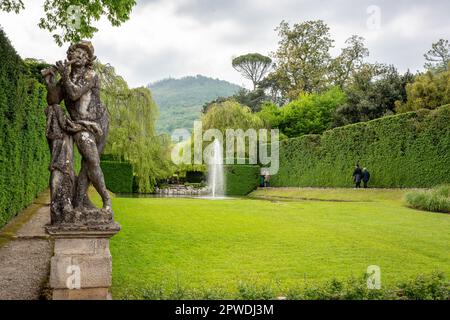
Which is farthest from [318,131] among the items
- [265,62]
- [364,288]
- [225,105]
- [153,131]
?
[364,288]

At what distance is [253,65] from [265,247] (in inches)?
2438

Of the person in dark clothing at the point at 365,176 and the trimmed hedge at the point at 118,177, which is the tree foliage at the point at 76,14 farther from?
the trimmed hedge at the point at 118,177

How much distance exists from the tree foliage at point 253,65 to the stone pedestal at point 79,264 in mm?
63861

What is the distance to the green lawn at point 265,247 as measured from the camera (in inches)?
267

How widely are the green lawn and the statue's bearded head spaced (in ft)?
9.35

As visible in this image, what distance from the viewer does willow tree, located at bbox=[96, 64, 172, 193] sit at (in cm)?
2842

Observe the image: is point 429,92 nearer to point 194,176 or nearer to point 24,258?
point 194,176

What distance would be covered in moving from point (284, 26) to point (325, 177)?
25028 millimetres

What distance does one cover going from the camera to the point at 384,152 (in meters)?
24.0

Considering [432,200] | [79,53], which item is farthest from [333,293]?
[432,200]

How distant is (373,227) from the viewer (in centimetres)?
1170

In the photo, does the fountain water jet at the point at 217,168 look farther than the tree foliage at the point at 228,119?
No

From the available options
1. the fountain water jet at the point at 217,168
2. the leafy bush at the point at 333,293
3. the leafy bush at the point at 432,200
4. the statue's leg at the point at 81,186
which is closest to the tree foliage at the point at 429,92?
the leafy bush at the point at 432,200

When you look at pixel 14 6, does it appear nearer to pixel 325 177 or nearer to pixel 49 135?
pixel 49 135
